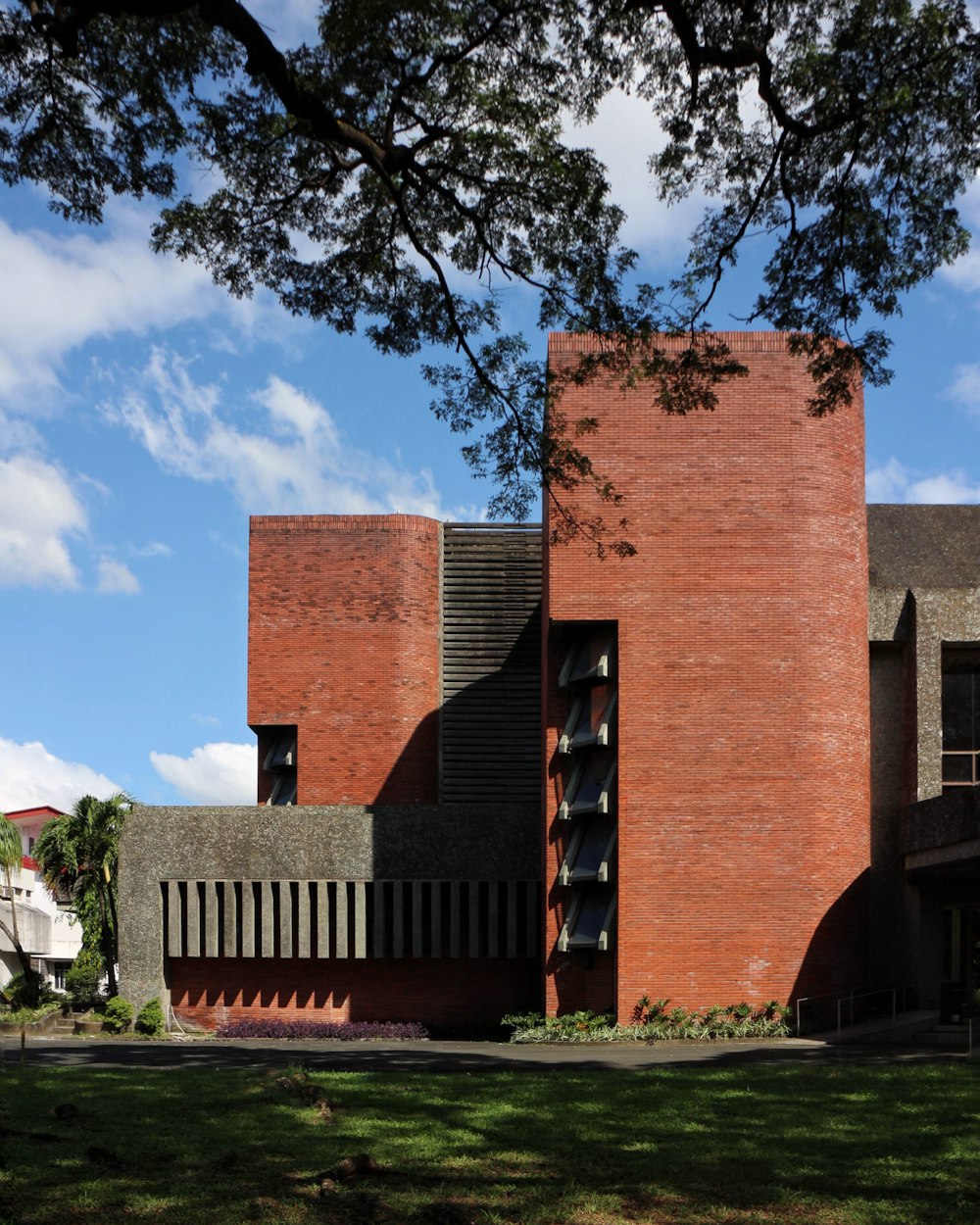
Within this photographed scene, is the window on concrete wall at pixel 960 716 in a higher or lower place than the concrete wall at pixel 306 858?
higher

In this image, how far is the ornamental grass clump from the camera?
3078 centimetres

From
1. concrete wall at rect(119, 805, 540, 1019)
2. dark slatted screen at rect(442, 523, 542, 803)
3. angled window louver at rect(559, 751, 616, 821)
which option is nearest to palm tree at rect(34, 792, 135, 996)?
concrete wall at rect(119, 805, 540, 1019)

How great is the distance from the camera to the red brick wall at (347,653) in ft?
121

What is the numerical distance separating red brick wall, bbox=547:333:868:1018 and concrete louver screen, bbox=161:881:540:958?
3.19m

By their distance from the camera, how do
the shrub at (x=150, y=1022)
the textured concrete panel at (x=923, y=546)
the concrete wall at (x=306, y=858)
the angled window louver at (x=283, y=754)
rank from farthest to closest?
1. the angled window louver at (x=283, y=754)
2. the concrete wall at (x=306, y=858)
3. the textured concrete panel at (x=923, y=546)
4. the shrub at (x=150, y=1022)

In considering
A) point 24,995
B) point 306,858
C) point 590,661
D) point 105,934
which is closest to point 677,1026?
point 590,661

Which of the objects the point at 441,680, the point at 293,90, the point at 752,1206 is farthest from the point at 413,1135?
the point at 441,680

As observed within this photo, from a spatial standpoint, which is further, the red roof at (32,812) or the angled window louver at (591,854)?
the red roof at (32,812)

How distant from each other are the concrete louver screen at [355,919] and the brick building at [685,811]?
0.23 feet

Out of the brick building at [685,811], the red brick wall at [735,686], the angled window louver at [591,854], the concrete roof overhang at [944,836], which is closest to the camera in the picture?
the concrete roof overhang at [944,836]

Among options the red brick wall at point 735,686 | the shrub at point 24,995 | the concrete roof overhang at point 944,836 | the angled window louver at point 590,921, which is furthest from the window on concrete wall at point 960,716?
the shrub at point 24,995

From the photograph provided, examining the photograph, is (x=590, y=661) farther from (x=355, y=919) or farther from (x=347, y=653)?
(x=347, y=653)

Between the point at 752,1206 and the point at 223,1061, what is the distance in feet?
43.9

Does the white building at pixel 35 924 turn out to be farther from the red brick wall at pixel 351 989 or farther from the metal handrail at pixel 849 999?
the metal handrail at pixel 849 999
